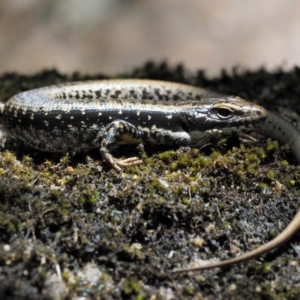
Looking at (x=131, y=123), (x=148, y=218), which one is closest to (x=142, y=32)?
(x=131, y=123)

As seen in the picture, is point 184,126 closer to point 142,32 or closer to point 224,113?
point 224,113

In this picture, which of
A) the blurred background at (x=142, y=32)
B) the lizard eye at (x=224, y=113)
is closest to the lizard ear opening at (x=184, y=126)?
the lizard eye at (x=224, y=113)

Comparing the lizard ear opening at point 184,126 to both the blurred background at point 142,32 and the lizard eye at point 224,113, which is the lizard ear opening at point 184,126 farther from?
the blurred background at point 142,32

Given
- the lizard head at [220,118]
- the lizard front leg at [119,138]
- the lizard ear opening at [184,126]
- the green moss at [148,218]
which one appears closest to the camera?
the green moss at [148,218]

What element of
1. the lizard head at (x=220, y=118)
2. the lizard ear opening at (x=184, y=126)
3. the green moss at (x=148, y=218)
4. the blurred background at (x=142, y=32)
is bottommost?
the blurred background at (x=142, y=32)

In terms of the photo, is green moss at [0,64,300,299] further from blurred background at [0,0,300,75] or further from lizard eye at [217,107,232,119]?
blurred background at [0,0,300,75]

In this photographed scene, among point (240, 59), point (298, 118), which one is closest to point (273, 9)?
point (240, 59)

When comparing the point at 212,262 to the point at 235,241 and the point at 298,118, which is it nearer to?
the point at 235,241

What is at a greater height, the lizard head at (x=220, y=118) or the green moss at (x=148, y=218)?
the lizard head at (x=220, y=118)
